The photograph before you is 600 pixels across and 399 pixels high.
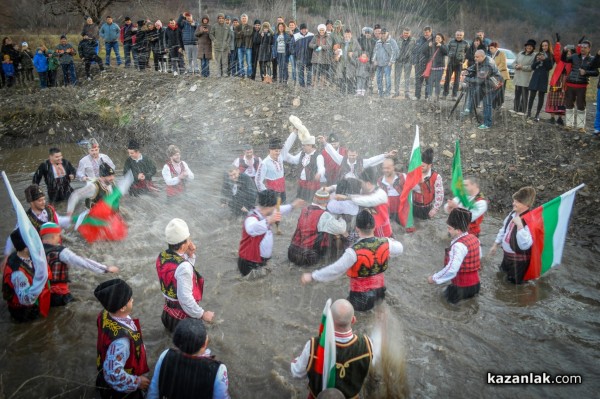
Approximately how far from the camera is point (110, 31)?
15.3 m

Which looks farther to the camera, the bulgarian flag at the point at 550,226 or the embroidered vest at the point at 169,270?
the bulgarian flag at the point at 550,226

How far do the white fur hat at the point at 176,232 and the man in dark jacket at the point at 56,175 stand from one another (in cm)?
504

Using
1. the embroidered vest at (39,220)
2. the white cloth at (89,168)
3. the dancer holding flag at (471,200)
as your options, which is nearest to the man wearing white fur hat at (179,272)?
the embroidered vest at (39,220)

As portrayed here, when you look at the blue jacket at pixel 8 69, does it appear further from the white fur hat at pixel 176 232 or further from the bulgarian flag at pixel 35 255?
the white fur hat at pixel 176 232

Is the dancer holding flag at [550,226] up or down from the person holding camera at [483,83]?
down

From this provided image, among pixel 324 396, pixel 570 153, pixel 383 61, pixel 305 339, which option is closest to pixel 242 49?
pixel 383 61

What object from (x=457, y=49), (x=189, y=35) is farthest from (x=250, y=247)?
(x=189, y=35)

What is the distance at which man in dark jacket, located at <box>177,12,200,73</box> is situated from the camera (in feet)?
44.4

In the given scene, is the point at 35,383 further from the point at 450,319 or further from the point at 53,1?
the point at 53,1

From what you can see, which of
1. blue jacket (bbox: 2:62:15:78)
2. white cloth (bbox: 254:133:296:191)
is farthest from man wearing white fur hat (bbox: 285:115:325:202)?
blue jacket (bbox: 2:62:15:78)

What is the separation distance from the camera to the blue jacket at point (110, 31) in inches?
596

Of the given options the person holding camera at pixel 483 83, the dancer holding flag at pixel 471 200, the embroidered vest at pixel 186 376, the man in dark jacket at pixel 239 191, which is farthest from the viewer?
the person holding camera at pixel 483 83

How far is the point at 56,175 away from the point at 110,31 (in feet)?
31.0

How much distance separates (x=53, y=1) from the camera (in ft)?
64.2
